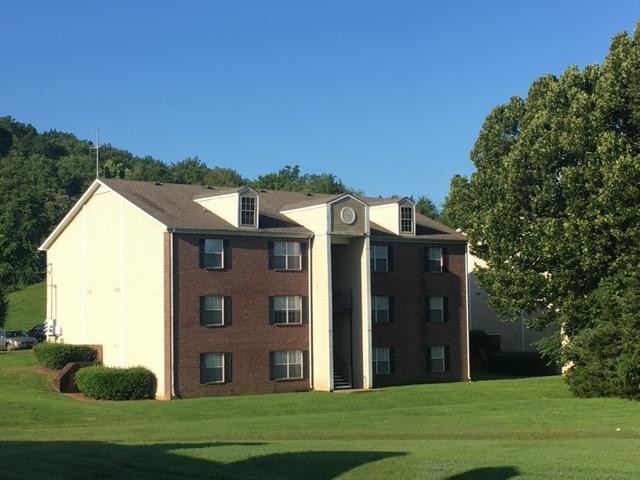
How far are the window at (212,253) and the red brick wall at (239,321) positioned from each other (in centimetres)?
28

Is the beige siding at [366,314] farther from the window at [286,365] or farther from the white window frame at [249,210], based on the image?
the white window frame at [249,210]

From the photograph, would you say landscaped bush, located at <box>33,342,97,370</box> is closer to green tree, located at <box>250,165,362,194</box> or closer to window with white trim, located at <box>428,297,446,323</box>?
window with white trim, located at <box>428,297,446,323</box>

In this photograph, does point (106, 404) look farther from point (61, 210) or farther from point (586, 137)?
point (61, 210)

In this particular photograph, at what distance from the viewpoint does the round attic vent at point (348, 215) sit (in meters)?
41.9

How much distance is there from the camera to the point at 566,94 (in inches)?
1495

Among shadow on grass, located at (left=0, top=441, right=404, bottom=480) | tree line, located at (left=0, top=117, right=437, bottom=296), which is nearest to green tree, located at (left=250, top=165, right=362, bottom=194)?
tree line, located at (left=0, top=117, right=437, bottom=296)

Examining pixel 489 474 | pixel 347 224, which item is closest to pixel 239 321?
pixel 347 224

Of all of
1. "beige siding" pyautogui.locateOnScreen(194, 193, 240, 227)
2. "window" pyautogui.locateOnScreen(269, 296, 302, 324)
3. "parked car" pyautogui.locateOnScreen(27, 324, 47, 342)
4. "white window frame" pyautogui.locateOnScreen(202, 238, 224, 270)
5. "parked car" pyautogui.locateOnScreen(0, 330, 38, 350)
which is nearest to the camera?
"white window frame" pyautogui.locateOnScreen(202, 238, 224, 270)

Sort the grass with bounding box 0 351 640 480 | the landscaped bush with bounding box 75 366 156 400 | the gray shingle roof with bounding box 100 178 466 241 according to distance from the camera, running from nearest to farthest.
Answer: the grass with bounding box 0 351 640 480 → the landscaped bush with bounding box 75 366 156 400 → the gray shingle roof with bounding box 100 178 466 241

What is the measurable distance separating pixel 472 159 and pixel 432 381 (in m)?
11.8

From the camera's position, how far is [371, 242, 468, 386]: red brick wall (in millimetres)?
44562

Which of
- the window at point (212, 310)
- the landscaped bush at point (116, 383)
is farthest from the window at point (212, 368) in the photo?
the landscaped bush at point (116, 383)

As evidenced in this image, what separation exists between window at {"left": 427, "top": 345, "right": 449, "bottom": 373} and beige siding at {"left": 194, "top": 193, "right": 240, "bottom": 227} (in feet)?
43.6

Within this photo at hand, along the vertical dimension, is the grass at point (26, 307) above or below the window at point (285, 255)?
below
